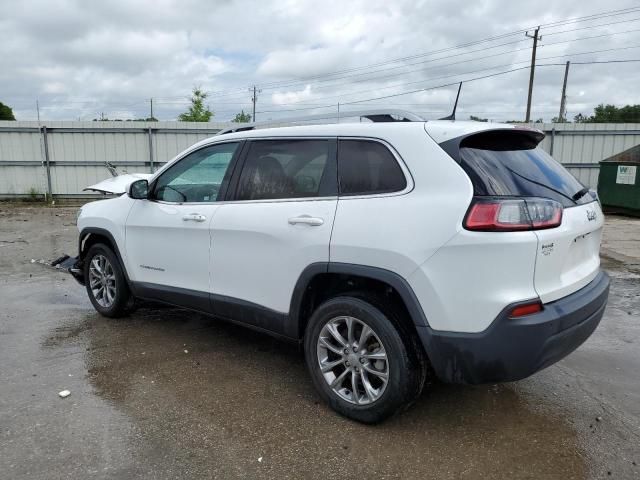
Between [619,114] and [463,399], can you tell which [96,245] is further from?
[619,114]

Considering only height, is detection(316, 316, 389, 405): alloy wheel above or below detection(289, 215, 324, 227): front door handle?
below

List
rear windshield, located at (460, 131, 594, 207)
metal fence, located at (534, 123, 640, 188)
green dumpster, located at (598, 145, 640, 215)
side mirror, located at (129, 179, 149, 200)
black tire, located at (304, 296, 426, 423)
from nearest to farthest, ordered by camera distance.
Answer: rear windshield, located at (460, 131, 594, 207) → black tire, located at (304, 296, 426, 423) → side mirror, located at (129, 179, 149, 200) → green dumpster, located at (598, 145, 640, 215) → metal fence, located at (534, 123, 640, 188)

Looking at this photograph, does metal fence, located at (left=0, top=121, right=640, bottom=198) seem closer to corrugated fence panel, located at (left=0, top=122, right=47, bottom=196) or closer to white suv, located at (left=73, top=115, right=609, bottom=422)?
corrugated fence panel, located at (left=0, top=122, right=47, bottom=196)

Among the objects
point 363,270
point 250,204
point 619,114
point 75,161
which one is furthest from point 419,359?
point 619,114

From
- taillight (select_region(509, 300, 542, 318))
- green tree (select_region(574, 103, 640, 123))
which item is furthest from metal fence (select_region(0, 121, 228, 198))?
green tree (select_region(574, 103, 640, 123))

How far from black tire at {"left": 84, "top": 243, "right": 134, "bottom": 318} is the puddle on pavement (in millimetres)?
737

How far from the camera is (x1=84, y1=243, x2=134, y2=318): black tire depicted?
4.92 metres

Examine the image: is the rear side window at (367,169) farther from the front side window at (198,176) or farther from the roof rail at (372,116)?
the front side window at (198,176)

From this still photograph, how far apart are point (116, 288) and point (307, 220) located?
2.58 meters

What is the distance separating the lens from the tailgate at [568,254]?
8.64 feet

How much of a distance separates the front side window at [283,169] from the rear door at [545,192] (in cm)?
98

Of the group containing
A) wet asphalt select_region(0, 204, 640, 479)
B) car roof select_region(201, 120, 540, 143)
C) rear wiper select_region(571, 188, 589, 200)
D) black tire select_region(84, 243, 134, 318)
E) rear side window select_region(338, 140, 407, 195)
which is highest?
car roof select_region(201, 120, 540, 143)

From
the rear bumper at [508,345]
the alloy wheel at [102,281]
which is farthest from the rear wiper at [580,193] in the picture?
the alloy wheel at [102,281]

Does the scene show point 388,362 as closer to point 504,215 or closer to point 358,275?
point 358,275
